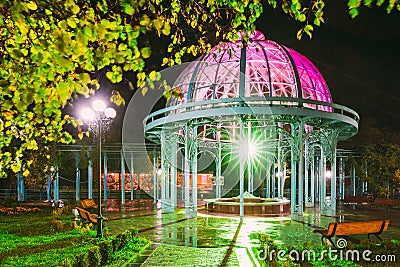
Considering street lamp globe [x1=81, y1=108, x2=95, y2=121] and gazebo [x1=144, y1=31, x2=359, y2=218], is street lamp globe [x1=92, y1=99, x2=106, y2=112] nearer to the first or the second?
street lamp globe [x1=81, y1=108, x2=95, y2=121]

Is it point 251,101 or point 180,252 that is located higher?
point 251,101

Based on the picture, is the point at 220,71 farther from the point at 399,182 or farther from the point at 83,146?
the point at 399,182

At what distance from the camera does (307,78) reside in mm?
22875

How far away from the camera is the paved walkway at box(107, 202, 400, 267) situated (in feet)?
35.8

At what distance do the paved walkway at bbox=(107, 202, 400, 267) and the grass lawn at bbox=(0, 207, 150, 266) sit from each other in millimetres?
663

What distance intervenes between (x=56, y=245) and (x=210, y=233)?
5.41 metres

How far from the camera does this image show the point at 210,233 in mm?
15445

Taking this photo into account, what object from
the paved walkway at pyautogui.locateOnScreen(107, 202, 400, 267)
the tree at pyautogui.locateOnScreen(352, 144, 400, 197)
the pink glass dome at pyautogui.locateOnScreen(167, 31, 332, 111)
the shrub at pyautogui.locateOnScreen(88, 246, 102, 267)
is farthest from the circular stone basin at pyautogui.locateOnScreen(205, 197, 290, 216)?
the tree at pyautogui.locateOnScreen(352, 144, 400, 197)

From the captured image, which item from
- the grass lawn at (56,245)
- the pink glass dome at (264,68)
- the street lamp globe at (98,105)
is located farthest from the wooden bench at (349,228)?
the pink glass dome at (264,68)

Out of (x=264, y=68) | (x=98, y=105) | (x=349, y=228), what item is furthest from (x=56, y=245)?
(x=264, y=68)

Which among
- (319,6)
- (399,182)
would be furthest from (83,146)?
(319,6)

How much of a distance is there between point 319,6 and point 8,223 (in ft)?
56.6

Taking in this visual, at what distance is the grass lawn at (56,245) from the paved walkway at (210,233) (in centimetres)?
66

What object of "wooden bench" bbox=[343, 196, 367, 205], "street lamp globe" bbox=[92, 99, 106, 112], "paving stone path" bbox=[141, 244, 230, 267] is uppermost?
"street lamp globe" bbox=[92, 99, 106, 112]
